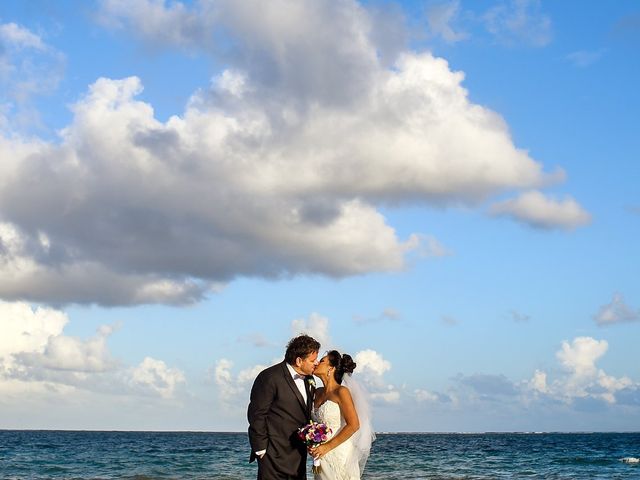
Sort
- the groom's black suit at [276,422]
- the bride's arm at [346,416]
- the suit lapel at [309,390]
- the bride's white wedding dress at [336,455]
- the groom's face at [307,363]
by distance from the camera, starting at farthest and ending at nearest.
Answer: the bride's white wedding dress at [336,455]
the bride's arm at [346,416]
the suit lapel at [309,390]
the groom's face at [307,363]
the groom's black suit at [276,422]

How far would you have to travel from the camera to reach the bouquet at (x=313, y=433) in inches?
337

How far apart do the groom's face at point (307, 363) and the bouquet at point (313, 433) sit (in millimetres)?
570

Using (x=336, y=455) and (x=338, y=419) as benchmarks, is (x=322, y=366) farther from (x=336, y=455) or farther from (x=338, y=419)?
(x=336, y=455)

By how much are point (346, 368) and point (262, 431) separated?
1.57 metres

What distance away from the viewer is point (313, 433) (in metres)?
8.60

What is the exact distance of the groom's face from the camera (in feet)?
28.0

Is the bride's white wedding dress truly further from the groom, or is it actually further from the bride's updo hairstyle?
the groom

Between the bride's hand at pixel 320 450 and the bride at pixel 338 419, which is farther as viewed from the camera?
the bride at pixel 338 419

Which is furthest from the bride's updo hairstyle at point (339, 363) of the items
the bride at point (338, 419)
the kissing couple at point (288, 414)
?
the kissing couple at point (288, 414)

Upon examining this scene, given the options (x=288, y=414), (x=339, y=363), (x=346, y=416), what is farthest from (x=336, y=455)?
(x=288, y=414)

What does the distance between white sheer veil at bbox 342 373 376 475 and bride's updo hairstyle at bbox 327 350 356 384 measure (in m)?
0.26

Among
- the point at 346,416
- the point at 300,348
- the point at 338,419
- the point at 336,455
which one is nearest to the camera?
the point at 300,348

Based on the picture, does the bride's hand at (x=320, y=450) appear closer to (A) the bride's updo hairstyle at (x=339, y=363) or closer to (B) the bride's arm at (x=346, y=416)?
(B) the bride's arm at (x=346, y=416)

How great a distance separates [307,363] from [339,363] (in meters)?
1.07
